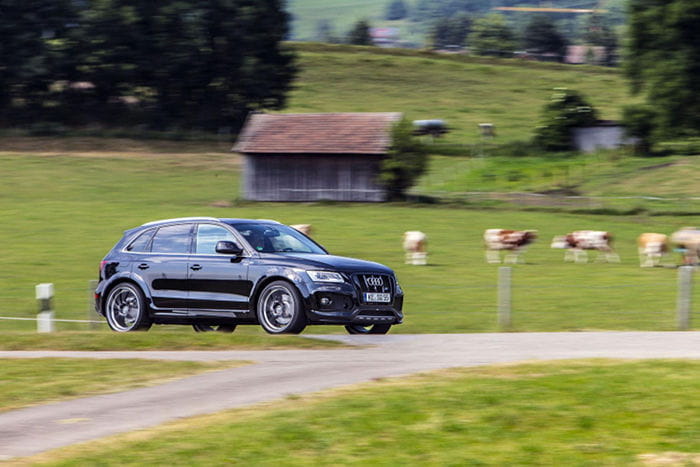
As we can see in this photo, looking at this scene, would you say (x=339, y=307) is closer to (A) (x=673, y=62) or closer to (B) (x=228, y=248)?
(B) (x=228, y=248)

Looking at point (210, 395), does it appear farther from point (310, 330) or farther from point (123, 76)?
point (123, 76)

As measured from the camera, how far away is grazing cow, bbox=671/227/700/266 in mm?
32875

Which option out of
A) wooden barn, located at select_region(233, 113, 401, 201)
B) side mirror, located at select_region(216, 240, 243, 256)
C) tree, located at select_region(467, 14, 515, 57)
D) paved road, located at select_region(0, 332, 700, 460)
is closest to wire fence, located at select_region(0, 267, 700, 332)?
side mirror, located at select_region(216, 240, 243, 256)

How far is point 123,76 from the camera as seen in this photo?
82750 millimetres

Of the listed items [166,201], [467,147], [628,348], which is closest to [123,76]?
[467,147]

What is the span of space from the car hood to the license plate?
33 centimetres

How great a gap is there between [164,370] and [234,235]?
488 centimetres

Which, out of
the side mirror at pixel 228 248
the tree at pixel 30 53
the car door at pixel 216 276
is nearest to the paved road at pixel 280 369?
the car door at pixel 216 276

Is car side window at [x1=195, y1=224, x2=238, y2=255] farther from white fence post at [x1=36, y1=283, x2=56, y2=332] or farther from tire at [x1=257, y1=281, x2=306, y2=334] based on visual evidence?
white fence post at [x1=36, y1=283, x2=56, y2=332]

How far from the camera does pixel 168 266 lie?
17.5 m

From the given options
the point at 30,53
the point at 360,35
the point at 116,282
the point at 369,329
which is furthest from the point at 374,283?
the point at 360,35

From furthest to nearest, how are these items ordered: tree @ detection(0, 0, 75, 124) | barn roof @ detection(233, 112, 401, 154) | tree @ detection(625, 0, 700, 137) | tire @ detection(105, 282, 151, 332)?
tree @ detection(0, 0, 75, 124) < barn roof @ detection(233, 112, 401, 154) < tree @ detection(625, 0, 700, 137) < tire @ detection(105, 282, 151, 332)

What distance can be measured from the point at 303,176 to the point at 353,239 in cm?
2072

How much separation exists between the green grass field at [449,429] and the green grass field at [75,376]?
205 centimetres
